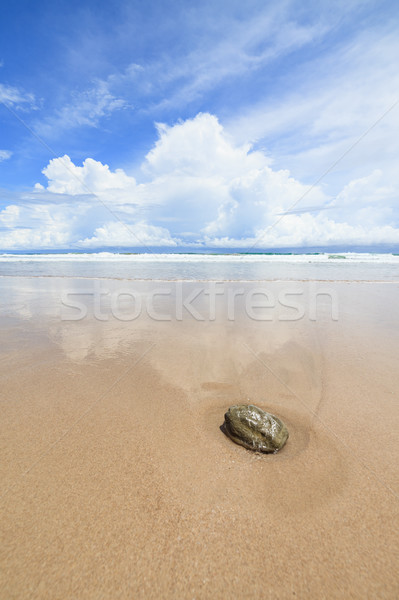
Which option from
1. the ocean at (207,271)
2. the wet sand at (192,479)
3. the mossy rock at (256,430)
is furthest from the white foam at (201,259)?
the mossy rock at (256,430)

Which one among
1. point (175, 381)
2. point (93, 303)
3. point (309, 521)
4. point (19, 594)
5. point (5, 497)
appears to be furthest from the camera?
point (93, 303)

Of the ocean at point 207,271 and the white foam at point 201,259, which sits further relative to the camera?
the white foam at point 201,259

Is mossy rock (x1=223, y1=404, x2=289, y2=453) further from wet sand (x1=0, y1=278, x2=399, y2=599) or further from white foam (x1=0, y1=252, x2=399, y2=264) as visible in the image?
white foam (x1=0, y1=252, x2=399, y2=264)

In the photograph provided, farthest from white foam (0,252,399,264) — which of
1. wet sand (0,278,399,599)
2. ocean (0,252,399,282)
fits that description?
wet sand (0,278,399,599)

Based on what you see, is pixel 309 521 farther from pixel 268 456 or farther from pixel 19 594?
pixel 19 594

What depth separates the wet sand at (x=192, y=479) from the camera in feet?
4.92

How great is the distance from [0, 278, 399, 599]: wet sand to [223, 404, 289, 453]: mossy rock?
0.09 meters

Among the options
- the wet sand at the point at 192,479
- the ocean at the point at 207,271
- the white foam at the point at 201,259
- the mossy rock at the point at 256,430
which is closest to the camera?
the wet sand at the point at 192,479

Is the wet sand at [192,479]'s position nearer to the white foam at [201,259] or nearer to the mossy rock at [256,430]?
the mossy rock at [256,430]

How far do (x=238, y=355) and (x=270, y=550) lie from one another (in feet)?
9.75

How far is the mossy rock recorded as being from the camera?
2379 millimetres

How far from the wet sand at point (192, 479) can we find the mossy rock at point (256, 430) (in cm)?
9

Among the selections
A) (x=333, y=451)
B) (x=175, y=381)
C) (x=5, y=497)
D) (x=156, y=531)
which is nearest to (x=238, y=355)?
Answer: (x=175, y=381)

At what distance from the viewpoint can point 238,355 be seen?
14.8 feet
